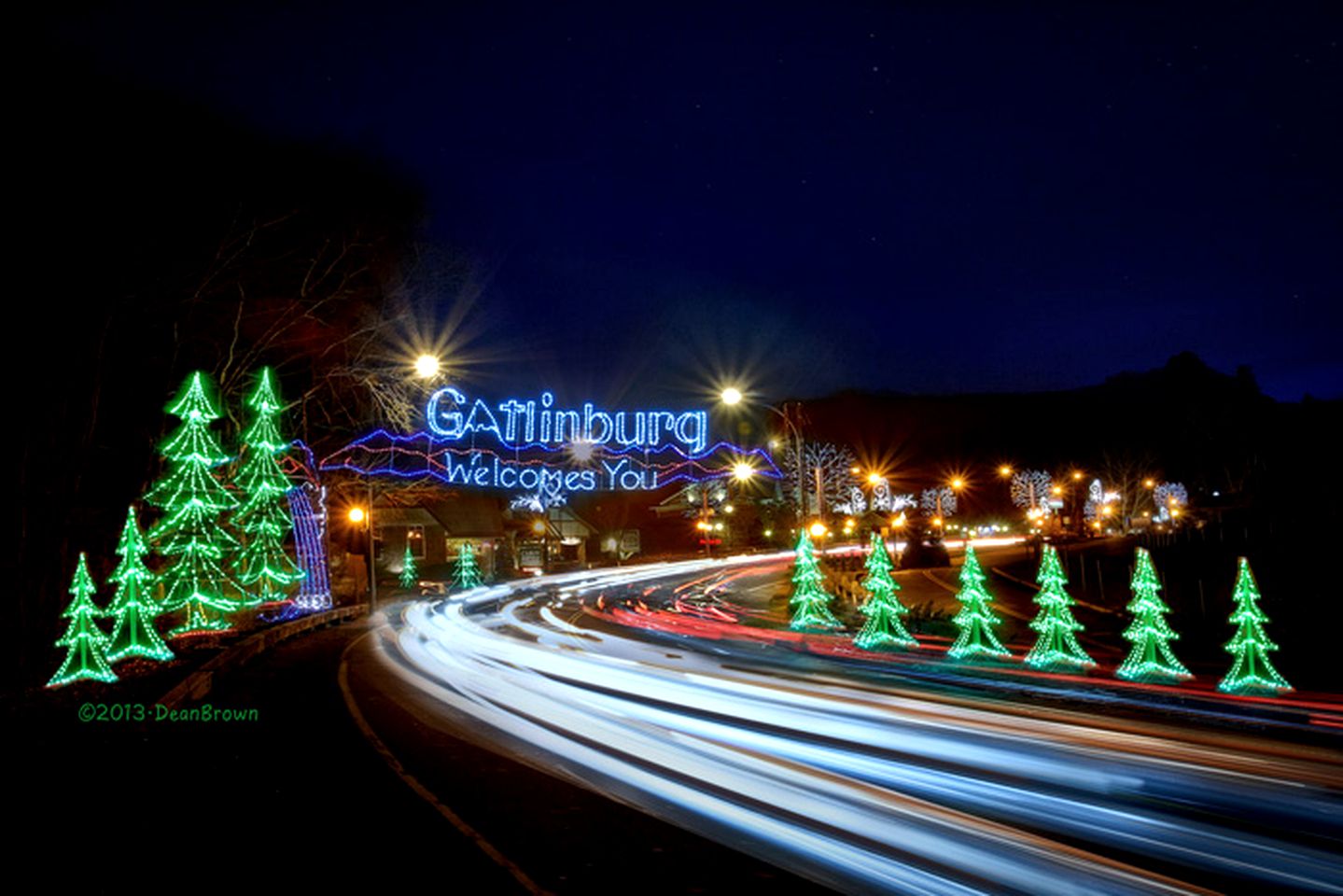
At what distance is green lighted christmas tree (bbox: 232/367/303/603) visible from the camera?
27.8m

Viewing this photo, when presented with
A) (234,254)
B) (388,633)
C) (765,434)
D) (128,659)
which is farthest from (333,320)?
(765,434)

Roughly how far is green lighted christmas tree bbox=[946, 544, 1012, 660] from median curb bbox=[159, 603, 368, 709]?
13.1 metres

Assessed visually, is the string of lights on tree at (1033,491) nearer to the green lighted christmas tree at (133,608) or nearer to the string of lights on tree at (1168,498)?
the string of lights on tree at (1168,498)

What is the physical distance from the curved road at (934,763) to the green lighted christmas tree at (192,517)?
30.1 ft

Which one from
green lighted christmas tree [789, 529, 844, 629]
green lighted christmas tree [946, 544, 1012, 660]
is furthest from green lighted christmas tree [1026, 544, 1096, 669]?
green lighted christmas tree [789, 529, 844, 629]

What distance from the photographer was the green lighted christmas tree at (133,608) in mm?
18188

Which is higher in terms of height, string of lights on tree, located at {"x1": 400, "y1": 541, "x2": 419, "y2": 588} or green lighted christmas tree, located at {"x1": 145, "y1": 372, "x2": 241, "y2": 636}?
green lighted christmas tree, located at {"x1": 145, "y1": 372, "x2": 241, "y2": 636}

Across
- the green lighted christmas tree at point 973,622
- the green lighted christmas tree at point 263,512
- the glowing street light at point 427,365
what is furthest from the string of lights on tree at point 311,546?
the green lighted christmas tree at point 973,622

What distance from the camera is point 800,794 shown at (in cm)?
762

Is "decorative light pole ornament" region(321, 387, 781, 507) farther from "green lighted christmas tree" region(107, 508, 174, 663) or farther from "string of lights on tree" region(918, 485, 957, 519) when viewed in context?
"string of lights on tree" region(918, 485, 957, 519)

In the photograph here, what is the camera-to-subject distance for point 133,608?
60.2 ft

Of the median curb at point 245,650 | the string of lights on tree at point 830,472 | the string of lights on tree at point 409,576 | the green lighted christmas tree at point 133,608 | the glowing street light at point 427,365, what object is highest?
the glowing street light at point 427,365

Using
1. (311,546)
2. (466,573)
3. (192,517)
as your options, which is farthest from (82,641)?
(466,573)

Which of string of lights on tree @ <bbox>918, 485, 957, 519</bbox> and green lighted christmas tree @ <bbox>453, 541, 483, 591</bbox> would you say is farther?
string of lights on tree @ <bbox>918, 485, 957, 519</bbox>
